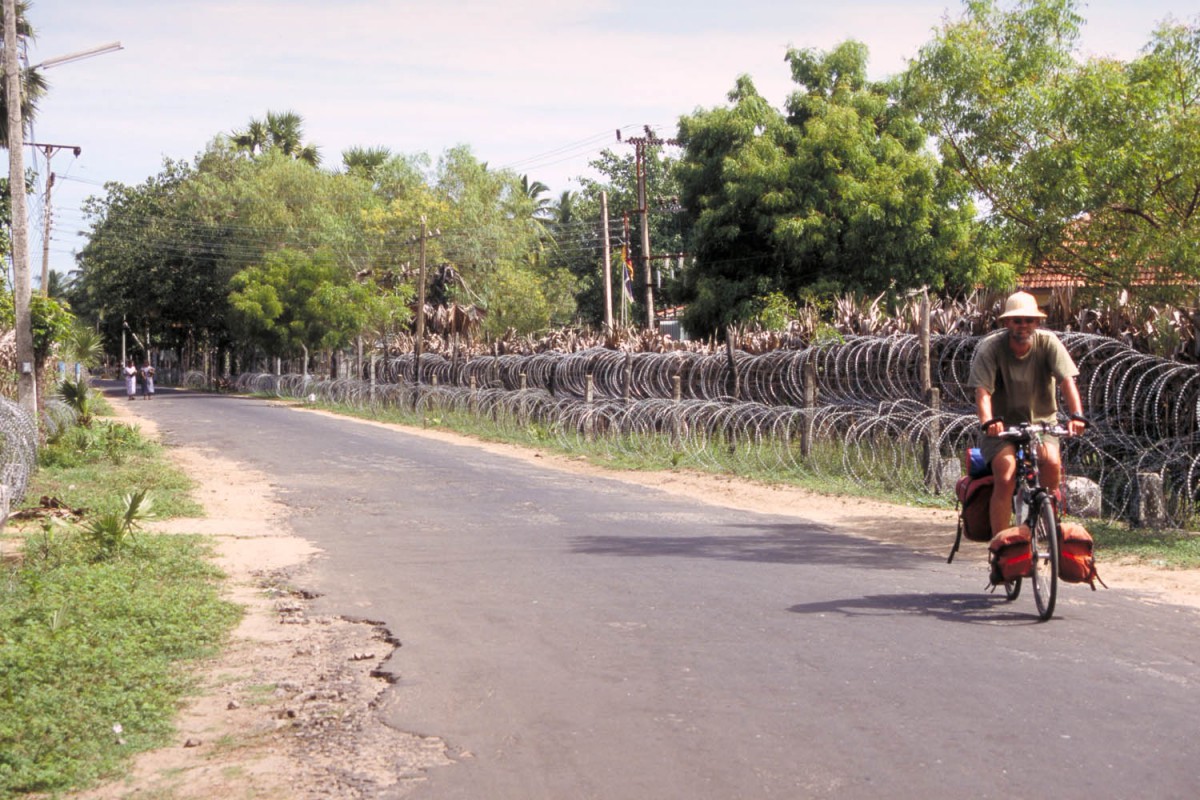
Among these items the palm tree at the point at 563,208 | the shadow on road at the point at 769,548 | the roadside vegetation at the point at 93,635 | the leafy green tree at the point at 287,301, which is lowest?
the roadside vegetation at the point at 93,635

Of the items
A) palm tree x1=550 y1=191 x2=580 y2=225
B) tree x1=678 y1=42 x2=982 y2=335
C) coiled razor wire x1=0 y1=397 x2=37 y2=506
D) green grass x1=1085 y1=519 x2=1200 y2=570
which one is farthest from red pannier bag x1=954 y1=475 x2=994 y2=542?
palm tree x1=550 y1=191 x2=580 y2=225

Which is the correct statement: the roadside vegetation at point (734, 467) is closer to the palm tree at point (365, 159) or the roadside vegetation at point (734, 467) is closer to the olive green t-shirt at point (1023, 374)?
the olive green t-shirt at point (1023, 374)

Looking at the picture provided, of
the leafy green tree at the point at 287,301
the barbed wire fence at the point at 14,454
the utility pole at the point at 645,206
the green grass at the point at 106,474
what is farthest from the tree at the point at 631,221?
the barbed wire fence at the point at 14,454

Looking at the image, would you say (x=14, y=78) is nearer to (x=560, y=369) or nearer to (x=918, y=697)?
(x=560, y=369)

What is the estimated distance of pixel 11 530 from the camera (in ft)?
39.3

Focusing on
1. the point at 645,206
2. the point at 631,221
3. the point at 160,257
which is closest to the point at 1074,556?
the point at 645,206

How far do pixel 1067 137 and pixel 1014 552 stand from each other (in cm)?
1017

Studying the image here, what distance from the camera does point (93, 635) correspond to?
7.04 meters

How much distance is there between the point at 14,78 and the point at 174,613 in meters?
13.6

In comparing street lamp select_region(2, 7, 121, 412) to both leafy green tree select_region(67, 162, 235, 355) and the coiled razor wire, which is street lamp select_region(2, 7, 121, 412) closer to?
the coiled razor wire

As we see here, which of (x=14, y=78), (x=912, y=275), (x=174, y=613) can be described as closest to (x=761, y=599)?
(x=174, y=613)

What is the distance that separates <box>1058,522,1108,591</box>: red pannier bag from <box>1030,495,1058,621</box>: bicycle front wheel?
65mm

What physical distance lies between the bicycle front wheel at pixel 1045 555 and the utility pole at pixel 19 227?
51.6 feet

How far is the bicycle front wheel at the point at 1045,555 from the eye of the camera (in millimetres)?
6891
